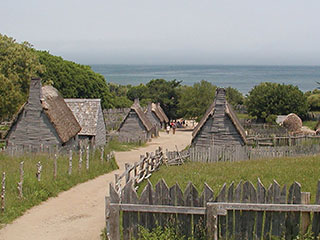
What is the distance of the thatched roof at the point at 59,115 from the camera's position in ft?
93.9

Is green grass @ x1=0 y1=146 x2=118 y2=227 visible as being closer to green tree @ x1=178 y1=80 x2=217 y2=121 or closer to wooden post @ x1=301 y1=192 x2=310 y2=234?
wooden post @ x1=301 y1=192 x2=310 y2=234

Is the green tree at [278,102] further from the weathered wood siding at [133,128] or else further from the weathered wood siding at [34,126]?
the weathered wood siding at [34,126]

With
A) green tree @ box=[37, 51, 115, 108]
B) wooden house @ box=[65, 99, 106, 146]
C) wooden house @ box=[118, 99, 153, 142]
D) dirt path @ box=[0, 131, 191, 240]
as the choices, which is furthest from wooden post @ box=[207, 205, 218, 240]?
green tree @ box=[37, 51, 115, 108]

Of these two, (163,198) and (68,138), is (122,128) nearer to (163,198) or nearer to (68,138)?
(68,138)

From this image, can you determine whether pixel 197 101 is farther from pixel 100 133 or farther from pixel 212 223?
pixel 212 223

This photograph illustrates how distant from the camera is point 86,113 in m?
36.6

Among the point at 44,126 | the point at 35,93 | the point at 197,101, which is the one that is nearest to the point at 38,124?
the point at 44,126

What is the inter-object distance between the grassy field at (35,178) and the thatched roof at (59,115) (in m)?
3.20

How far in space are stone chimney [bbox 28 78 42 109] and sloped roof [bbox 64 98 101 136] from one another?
297 inches

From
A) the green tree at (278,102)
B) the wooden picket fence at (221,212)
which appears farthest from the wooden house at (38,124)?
the green tree at (278,102)

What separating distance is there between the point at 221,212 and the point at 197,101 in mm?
52151

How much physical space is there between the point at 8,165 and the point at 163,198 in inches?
574

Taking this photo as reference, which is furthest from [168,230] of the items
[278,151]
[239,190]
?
[278,151]

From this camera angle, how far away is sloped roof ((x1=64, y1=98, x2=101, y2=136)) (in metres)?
35.9
